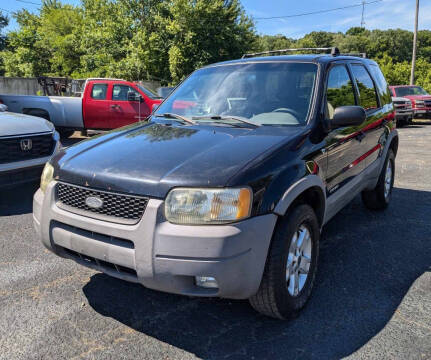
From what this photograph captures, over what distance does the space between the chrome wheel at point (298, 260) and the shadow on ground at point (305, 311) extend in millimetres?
231

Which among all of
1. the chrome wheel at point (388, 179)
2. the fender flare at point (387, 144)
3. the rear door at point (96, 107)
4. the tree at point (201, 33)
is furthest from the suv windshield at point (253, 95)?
the tree at point (201, 33)

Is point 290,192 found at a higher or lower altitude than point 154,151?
lower

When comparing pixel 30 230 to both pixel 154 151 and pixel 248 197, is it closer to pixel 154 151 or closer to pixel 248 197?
pixel 154 151

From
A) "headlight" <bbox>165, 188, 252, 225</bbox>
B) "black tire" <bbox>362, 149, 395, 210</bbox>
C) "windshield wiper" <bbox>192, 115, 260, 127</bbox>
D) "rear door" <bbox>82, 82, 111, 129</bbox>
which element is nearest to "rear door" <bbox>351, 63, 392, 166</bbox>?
"black tire" <bbox>362, 149, 395, 210</bbox>

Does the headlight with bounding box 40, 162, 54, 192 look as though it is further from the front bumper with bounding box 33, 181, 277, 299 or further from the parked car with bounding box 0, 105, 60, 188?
the parked car with bounding box 0, 105, 60, 188

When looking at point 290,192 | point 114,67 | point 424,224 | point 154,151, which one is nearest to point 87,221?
point 154,151

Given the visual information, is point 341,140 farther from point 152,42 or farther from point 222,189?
point 152,42

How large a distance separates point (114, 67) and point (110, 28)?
2.86 meters

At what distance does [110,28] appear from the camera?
24.6 metres

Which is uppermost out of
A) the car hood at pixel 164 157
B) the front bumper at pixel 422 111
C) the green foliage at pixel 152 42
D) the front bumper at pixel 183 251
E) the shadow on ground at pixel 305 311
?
the green foliage at pixel 152 42

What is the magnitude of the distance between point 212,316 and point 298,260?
720mm

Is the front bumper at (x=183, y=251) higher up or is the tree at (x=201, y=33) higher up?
the tree at (x=201, y=33)

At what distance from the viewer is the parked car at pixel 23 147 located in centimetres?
500

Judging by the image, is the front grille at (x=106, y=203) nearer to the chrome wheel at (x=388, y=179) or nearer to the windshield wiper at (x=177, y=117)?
the windshield wiper at (x=177, y=117)
